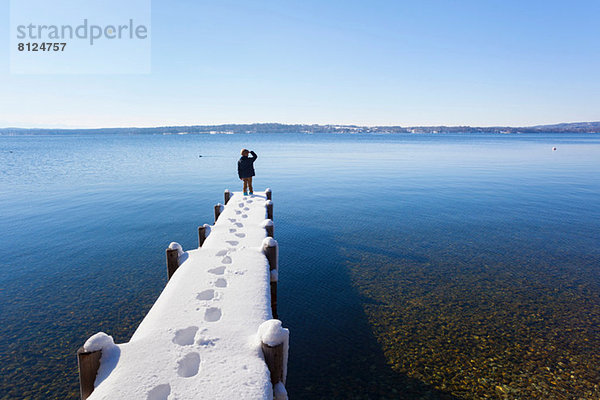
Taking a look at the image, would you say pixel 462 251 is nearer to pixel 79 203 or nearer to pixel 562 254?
pixel 562 254

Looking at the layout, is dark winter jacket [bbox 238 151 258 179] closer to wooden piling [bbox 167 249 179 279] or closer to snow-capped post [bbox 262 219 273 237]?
snow-capped post [bbox 262 219 273 237]

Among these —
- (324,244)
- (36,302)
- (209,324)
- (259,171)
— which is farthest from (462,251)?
(259,171)

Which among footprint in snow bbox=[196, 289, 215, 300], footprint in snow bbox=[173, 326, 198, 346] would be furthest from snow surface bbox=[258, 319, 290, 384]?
footprint in snow bbox=[196, 289, 215, 300]

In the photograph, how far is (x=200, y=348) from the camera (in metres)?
4.80

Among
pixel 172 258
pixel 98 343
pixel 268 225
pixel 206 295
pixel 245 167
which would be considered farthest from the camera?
pixel 245 167

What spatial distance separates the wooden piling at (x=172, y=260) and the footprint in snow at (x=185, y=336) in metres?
2.93

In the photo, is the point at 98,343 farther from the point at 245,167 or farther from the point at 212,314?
the point at 245,167

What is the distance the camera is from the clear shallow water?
23.3 ft

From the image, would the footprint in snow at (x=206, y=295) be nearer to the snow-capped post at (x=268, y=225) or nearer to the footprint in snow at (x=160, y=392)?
the footprint in snow at (x=160, y=392)

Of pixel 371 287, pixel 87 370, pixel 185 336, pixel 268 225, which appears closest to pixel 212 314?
pixel 185 336

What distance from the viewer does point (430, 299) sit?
1009 centimetres

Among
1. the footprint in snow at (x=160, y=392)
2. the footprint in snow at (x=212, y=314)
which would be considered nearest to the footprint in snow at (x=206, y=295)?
the footprint in snow at (x=212, y=314)

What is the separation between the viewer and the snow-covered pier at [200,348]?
4.08 m

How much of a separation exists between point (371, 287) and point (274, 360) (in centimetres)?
698
